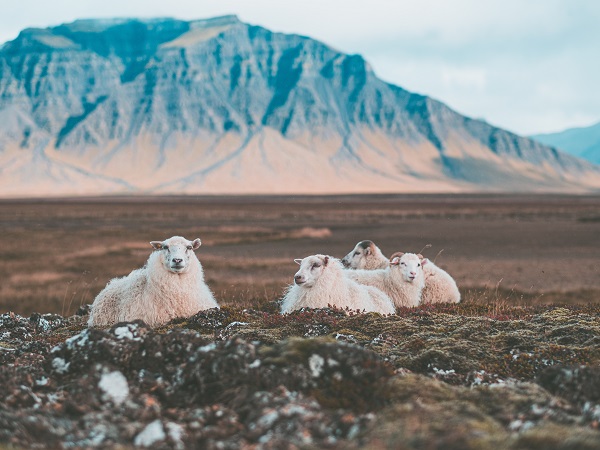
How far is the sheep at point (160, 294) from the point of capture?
12.3 m

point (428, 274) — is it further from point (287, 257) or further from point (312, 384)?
point (287, 257)

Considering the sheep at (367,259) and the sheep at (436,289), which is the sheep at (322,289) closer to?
the sheep at (436,289)

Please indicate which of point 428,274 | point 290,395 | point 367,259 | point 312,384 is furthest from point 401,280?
point 290,395

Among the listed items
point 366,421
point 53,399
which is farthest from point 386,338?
point 53,399

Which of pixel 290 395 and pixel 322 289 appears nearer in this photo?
pixel 290 395

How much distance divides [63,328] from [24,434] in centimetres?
801

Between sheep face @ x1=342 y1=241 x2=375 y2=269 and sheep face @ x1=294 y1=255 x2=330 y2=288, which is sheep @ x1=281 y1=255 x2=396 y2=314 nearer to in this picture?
sheep face @ x1=294 y1=255 x2=330 y2=288

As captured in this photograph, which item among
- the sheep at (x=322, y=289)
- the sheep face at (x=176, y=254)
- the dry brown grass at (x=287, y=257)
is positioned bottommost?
the dry brown grass at (x=287, y=257)

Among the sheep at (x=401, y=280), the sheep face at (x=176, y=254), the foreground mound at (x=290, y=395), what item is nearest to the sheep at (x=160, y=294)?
the sheep face at (x=176, y=254)

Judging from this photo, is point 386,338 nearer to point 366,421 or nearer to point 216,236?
point 366,421

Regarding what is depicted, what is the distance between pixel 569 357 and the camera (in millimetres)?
7805

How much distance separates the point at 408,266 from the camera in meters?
15.1

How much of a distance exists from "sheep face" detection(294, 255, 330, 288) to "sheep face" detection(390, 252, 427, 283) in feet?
Answer: 9.73

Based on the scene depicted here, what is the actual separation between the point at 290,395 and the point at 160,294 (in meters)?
7.34
